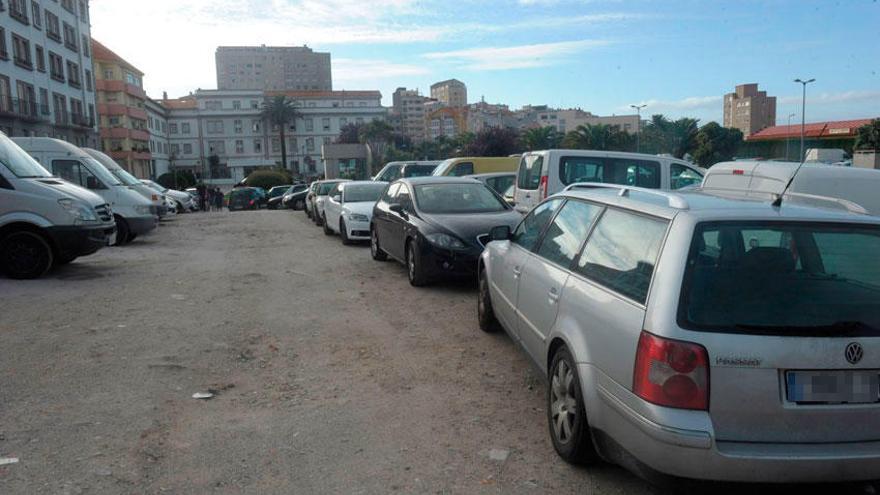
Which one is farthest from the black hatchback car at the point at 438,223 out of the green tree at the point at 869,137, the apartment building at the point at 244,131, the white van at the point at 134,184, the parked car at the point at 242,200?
the apartment building at the point at 244,131

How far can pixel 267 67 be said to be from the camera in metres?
178

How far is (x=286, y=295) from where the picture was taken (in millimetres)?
8703

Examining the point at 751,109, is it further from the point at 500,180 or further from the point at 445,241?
the point at 445,241

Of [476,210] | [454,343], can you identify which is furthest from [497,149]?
[454,343]

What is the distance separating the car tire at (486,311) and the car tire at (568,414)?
2.46 meters

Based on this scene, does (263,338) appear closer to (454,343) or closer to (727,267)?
(454,343)

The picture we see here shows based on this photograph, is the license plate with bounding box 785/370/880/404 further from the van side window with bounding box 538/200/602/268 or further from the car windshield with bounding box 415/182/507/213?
the car windshield with bounding box 415/182/507/213

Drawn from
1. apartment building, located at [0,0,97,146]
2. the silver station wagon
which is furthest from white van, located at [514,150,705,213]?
apartment building, located at [0,0,97,146]

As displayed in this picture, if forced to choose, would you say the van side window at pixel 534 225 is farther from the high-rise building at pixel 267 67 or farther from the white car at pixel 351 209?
the high-rise building at pixel 267 67

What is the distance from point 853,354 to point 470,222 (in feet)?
20.7

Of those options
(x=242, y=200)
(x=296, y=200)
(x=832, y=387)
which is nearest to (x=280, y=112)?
(x=242, y=200)

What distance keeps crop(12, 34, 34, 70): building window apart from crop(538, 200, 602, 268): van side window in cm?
4753

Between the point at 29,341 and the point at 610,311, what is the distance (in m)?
5.79

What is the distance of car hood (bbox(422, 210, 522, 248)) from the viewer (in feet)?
28.6
